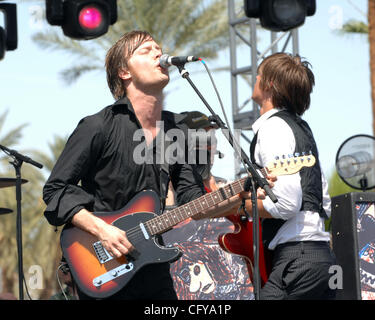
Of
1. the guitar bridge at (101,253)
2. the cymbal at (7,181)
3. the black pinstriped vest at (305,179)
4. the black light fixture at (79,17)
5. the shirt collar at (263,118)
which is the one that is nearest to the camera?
the guitar bridge at (101,253)

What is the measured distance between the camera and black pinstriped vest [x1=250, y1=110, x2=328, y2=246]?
13.3 feet

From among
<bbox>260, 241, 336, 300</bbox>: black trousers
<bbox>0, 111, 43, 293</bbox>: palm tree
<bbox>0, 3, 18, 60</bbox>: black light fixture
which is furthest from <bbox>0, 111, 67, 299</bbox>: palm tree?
<bbox>260, 241, 336, 300</bbox>: black trousers

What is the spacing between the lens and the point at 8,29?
5.19 meters

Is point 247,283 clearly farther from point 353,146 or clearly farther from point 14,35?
point 14,35

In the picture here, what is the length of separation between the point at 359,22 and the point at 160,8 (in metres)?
5.65

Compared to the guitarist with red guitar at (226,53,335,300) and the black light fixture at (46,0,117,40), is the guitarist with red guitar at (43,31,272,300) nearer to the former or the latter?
the guitarist with red guitar at (226,53,335,300)

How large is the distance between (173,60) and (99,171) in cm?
73

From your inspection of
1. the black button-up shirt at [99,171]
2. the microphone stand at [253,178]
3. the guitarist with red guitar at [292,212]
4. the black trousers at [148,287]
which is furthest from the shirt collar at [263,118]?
the black trousers at [148,287]

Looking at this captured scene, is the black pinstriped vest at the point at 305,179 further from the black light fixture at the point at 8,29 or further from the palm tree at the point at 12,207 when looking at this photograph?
the palm tree at the point at 12,207

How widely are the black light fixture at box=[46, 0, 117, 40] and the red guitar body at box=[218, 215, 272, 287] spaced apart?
6.00 ft

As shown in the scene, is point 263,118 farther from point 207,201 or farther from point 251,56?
point 251,56

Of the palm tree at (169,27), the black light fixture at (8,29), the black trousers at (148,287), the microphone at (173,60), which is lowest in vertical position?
the black trousers at (148,287)

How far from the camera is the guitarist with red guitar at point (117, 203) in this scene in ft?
12.0

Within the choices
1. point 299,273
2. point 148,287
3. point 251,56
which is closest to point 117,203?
point 148,287
